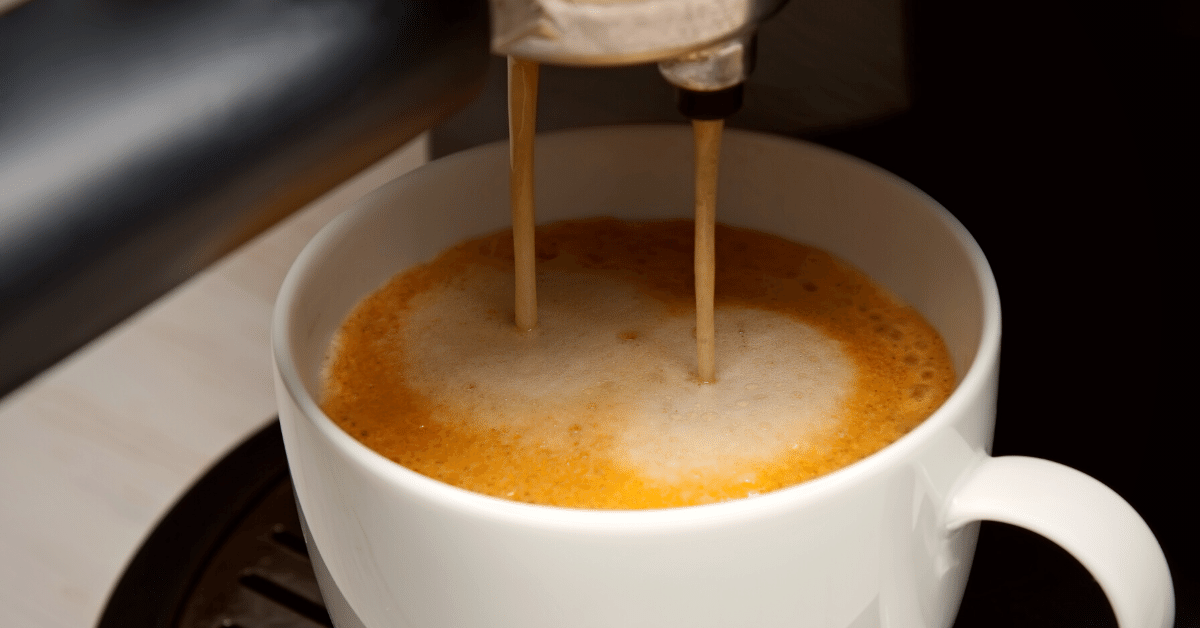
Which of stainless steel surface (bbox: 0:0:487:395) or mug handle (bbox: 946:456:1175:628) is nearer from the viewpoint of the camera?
stainless steel surface (bbox: 0:0:487:395)

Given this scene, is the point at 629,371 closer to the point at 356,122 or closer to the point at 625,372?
the point at 625,372

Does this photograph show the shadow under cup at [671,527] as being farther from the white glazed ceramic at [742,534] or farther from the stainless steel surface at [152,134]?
the stainless steel surface at [152,134]

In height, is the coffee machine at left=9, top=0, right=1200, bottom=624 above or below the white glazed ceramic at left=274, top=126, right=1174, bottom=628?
above

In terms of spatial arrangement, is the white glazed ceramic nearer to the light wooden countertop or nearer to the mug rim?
the mug rim

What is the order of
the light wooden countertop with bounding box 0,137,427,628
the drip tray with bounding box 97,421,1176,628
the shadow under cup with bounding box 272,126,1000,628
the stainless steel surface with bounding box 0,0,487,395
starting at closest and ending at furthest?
the stainless steel surface with bounding box 0,0,487,395, the shadow under cup with bounding box 272,126,1000,628, the drip tray with bounding box 97,421,1176,628, the light wooden countertop with bounding box 0,137,427,628

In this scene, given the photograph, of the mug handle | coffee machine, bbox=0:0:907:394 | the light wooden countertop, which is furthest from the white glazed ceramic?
the light wooden countertop

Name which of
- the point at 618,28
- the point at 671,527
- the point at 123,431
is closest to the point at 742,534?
the point at 671,527
